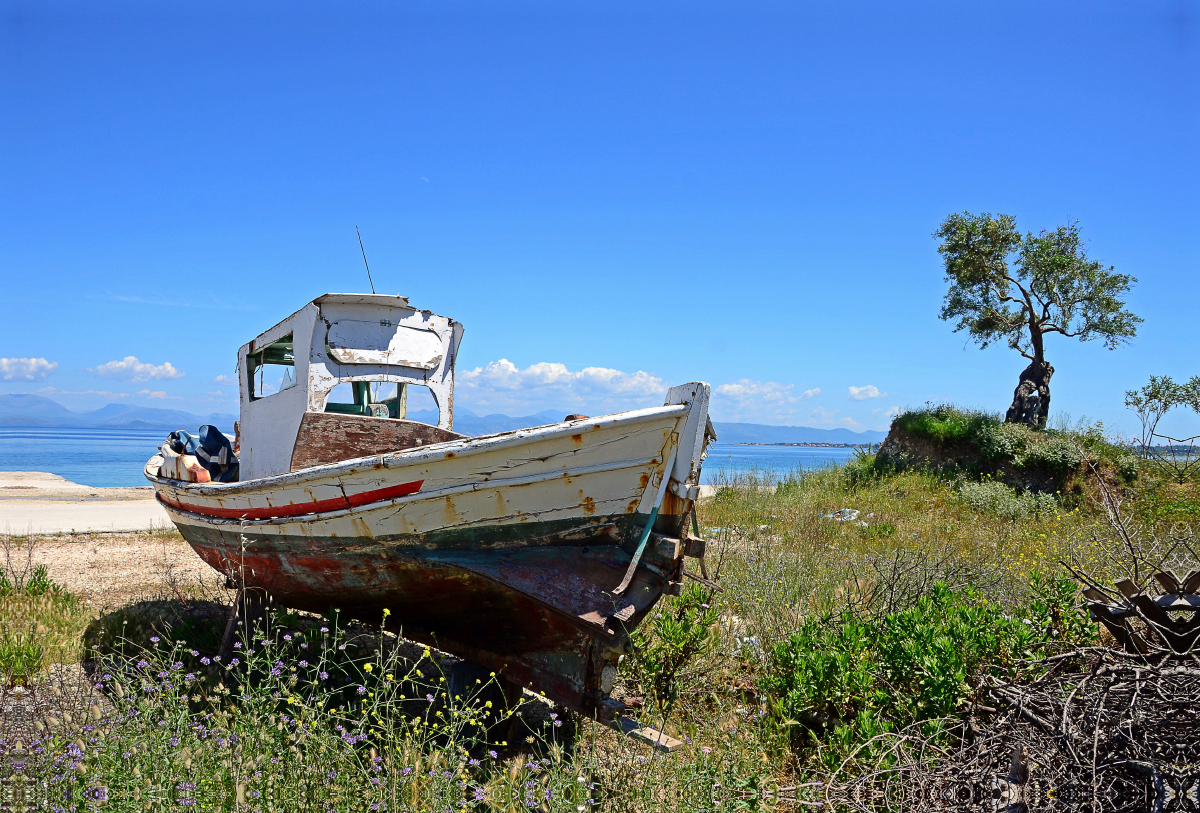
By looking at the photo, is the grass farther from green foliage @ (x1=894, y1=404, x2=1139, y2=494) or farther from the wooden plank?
green foliage @ (x1=894, y1=404, x2=1139, y2=494)

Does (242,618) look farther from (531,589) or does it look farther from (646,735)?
(646,735)

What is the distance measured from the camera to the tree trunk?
16.6m

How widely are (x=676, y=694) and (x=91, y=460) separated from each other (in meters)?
61.4

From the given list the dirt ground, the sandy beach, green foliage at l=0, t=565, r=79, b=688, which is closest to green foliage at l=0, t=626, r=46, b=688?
green foliage at l=0, t=565, r=79, b=688

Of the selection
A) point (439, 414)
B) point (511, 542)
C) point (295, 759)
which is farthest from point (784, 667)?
point (439, 414)

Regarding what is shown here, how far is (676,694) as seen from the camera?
507cm

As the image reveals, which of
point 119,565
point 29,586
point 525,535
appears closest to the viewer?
point 525,535

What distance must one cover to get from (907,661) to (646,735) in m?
1.64

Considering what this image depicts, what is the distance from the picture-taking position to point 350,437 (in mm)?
5469

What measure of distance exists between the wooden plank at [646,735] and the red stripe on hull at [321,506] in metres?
1.90

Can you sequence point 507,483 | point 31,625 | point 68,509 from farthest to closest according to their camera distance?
point 68,509, point 31,625, point 507,483

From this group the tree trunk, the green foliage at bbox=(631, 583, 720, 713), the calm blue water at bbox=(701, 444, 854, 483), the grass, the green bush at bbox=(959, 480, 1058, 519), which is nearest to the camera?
the grass

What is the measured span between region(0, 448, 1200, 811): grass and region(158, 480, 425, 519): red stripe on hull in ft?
2.86

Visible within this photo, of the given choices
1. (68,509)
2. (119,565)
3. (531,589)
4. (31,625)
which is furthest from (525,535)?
(68,509)
